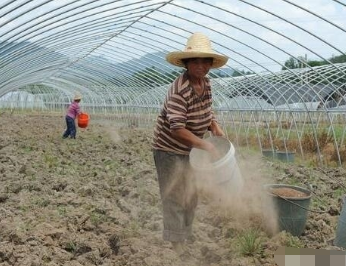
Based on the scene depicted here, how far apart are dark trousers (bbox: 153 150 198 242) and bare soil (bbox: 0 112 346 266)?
4.8 inches

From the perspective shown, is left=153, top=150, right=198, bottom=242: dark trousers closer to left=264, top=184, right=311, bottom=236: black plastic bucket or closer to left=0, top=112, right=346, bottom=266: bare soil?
left=0, top=112, right=346, bottom=266: bare soil

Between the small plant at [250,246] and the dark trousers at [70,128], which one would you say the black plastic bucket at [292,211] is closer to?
the small plant at [250,246]

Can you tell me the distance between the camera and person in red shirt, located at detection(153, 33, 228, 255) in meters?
3.66

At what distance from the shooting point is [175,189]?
389 cm

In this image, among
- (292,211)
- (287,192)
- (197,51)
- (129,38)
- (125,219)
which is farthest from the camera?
(129,38)

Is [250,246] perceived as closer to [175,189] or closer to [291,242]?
[291,242]

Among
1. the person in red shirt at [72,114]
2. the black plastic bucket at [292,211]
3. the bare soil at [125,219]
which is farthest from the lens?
the person in red shirt at [72,114]

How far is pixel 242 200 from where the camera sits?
4.41 meters

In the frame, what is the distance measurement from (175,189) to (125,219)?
58.6 inches

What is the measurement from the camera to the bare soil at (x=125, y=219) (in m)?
4.01

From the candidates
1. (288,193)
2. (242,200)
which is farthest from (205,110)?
(288,193)

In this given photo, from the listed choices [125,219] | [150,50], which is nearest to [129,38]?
[150,50]

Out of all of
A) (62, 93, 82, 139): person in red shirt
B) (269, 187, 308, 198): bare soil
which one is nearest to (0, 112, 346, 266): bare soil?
(269, 187, 308, 198): bare soil

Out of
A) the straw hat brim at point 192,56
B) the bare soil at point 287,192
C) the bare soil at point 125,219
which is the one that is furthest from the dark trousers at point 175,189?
the bare soil at point 287,192
